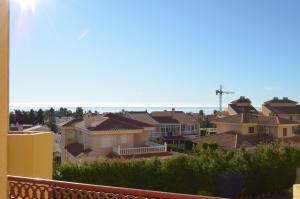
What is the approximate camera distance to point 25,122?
7106cm

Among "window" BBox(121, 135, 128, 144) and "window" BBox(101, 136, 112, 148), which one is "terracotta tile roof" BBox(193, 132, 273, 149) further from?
"window" BBox(101, 136, 112, 148)

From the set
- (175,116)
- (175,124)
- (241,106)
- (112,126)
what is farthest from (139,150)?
(241,106)

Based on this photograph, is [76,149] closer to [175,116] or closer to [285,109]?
[175,116]

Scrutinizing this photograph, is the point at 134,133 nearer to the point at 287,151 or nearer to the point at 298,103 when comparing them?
the point at 287,151

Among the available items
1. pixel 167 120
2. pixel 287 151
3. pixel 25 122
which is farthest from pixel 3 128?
pixel 25 122

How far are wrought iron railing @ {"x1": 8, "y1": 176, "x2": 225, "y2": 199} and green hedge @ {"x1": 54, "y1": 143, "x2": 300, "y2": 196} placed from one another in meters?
10.5

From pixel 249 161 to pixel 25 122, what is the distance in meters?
58.4

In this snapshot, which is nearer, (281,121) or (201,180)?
(201,180)

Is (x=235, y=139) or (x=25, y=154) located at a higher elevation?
(x=25, y=154)

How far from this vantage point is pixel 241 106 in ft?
202

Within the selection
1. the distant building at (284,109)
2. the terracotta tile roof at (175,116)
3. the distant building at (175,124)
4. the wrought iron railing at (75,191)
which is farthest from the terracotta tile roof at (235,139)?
the wrought iron railing at (75,191)

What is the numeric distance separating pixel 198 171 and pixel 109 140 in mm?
9588

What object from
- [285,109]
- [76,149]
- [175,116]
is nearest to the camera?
[76,149]

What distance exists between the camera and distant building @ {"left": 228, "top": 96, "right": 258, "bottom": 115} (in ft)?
195
